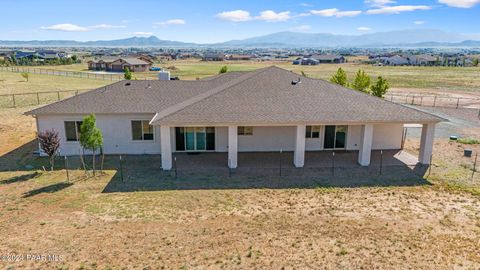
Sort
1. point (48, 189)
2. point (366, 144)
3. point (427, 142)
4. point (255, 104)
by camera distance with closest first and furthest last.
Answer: point (48, 189) → point (366, 144) → point (427, 142) → point (255, 104)

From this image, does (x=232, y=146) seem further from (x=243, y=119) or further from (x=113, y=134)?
(x=113, y=134)

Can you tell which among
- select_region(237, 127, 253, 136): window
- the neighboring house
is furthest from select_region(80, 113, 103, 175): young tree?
the neighboring house

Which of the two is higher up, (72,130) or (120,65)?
(120,65)

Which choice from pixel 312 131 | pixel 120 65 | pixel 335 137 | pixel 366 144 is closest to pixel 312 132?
pixel 312 131

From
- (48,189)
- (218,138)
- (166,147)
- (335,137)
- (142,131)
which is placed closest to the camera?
(48,189)

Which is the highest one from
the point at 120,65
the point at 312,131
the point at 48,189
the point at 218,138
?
the point at 120,65

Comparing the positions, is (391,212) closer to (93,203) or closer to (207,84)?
(93,203)

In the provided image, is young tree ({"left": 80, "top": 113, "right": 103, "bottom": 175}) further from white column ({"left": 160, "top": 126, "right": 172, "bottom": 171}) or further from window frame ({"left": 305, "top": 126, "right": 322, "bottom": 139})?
window frame ({"left": 305, "top": 126, "right": 322, "bottom": 139})

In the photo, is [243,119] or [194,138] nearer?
[243,119]
